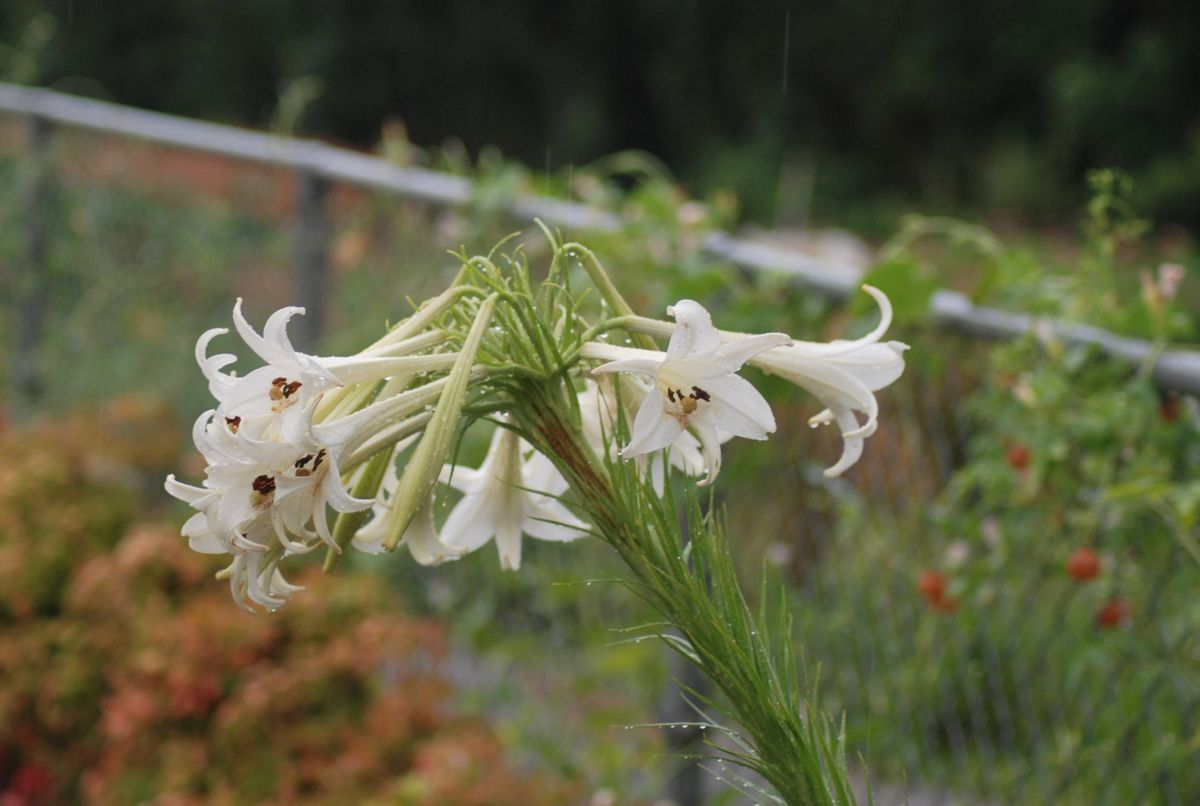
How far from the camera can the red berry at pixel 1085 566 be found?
1987 millimetres

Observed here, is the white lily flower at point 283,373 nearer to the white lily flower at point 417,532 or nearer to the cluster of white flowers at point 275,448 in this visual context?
the cluster of white flowers at point 275,448

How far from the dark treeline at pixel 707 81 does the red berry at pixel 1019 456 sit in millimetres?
14765

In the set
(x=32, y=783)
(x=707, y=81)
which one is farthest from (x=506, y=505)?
(x=707, y=81)

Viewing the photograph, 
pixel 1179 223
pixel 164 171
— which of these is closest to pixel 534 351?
pixel 164 171

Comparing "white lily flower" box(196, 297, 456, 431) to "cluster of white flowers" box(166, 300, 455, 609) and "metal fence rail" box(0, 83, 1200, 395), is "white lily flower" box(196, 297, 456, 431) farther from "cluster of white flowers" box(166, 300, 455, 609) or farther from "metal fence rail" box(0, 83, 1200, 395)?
"metal fence rail" box(0, 83, 1200, 395)

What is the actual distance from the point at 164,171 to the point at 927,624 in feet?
12.6

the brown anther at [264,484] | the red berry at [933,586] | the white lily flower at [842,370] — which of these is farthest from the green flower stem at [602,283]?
the red berry at [933,586]

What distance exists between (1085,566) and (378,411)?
143 cm

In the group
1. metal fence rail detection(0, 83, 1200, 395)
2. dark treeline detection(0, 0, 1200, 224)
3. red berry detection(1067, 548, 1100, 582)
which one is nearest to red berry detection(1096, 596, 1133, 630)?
red berry detection(1067, 548, 1100, 582)

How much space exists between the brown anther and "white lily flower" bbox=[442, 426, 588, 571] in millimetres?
248

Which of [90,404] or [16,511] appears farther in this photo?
[90,404]

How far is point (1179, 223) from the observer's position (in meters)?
15.1

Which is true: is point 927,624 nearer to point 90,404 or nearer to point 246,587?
point 246,587

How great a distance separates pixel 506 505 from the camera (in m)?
1.14
